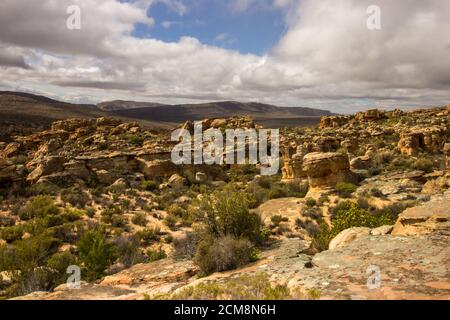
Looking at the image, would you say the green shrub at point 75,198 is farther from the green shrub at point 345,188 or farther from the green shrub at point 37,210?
the green shrub at point 345,188

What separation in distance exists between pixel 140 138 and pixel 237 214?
31416 mm

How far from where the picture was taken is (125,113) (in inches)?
5595

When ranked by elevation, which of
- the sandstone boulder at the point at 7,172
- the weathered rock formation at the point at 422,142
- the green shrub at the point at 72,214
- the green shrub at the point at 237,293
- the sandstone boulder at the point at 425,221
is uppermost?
the weathered rock formation at the point at 422,142

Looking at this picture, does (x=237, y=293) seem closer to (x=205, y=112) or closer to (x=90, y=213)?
(x=90, y=213)

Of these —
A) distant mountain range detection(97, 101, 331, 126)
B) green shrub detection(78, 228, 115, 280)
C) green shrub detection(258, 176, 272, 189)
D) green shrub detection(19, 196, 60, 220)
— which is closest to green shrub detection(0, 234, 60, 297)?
green shrub detection(78, 228, 115, 280)

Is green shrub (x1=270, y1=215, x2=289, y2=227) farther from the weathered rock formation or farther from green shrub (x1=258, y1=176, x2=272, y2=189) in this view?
the weathered rock formation

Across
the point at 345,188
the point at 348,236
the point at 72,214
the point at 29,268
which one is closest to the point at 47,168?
the point at 72,214

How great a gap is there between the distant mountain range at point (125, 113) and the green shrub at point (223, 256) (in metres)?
52.2

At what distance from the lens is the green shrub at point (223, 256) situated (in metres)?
6.25

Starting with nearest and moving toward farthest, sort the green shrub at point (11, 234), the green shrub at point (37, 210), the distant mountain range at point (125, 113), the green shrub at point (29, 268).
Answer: the green shrub at point (29, 268)
the green shrub at point (11, 234)
the green shrub at point (37, 210)
the distant mountain range at point (125, 113)

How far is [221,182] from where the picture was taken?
2392 centimetres

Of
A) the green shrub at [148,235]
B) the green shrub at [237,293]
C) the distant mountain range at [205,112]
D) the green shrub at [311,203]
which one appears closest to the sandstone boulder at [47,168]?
the green shrub at [148,235]
